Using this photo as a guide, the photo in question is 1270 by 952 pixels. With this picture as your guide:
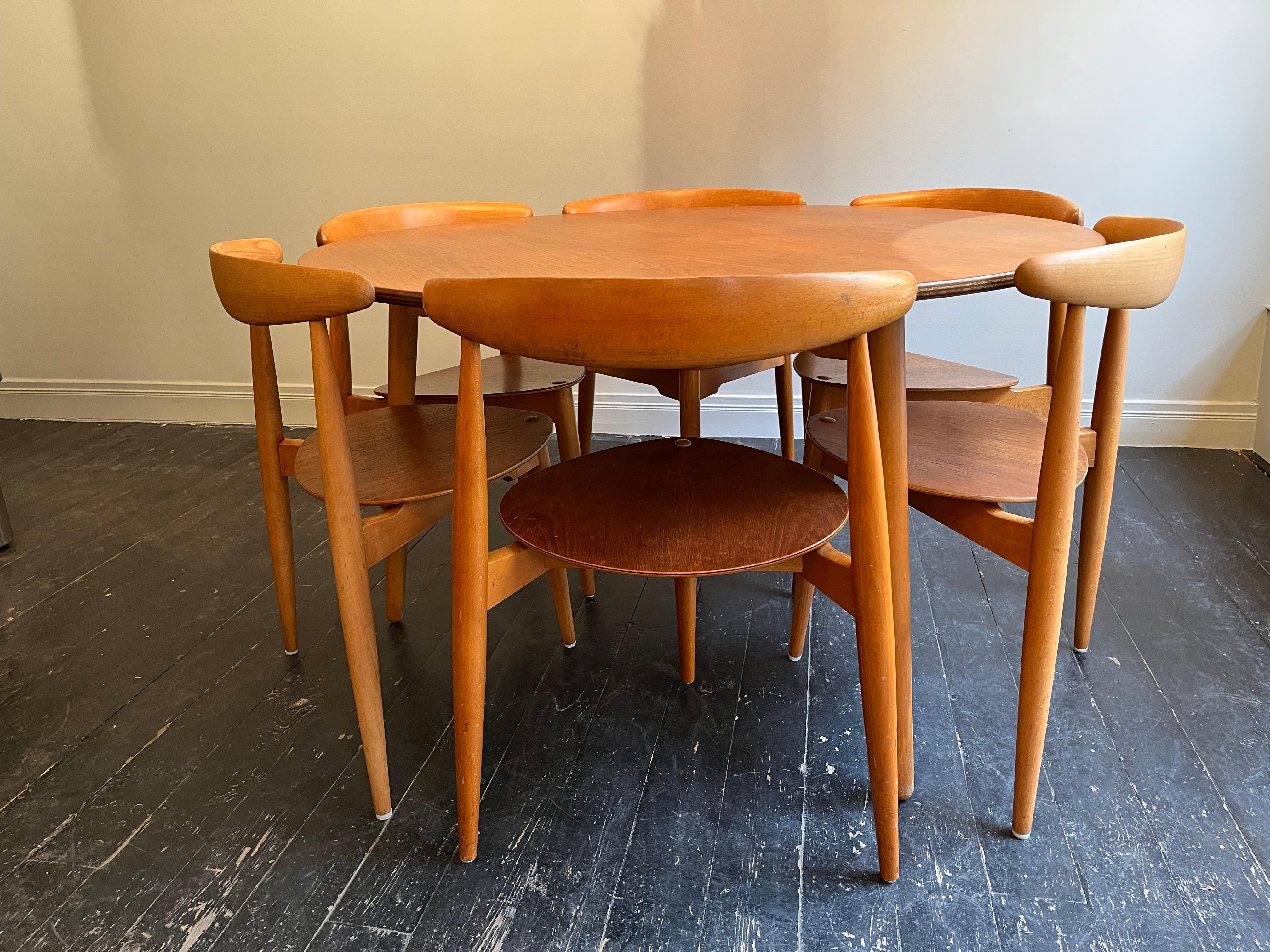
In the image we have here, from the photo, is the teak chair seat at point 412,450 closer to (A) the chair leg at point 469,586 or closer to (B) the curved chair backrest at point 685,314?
(A) the chair leg at point 469,586

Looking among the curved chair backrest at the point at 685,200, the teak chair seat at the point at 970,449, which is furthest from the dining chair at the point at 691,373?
the teak chair seat at the point at 970,449

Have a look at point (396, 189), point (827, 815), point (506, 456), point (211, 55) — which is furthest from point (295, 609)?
point (211, 55)

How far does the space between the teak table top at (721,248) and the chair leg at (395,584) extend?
0.65 m

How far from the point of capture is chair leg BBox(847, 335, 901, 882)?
1.01 meters

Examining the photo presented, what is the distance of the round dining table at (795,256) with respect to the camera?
113cm

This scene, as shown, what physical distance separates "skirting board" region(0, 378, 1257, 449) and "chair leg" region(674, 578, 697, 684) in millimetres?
1448

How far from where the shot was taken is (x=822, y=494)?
4.01ft

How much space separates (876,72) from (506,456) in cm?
188

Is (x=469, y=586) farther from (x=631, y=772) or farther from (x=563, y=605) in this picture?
(x=563, y=605)

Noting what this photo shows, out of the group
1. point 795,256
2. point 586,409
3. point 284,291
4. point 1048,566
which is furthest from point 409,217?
point 1048,566

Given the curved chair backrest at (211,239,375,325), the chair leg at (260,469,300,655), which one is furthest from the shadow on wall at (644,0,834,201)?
the curved chair backrest at (211,239,375,325)

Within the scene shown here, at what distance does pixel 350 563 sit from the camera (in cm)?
123

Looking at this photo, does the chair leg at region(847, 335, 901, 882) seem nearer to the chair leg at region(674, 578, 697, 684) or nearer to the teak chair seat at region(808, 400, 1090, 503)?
the teak chair seat at region(808, 400, 1090, 503)

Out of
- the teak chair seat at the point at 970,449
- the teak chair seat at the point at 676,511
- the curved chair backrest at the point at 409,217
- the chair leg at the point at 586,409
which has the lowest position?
the chair leg at the point at 586,409
